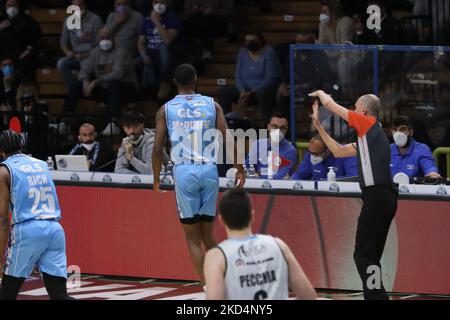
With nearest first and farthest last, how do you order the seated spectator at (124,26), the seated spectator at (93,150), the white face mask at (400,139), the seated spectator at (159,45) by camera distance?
the white face mask at (400,139) < the seated spectator at (93,150) < the seated spectator at (159,45) < the seated spectator at (124,26)

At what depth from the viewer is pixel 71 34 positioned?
1884cm

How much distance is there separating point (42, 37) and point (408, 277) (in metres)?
10.1

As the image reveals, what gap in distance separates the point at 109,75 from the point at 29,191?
8.24 metres

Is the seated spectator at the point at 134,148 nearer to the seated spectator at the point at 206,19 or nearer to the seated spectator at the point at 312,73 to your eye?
the seated spectator at the point at 312,73

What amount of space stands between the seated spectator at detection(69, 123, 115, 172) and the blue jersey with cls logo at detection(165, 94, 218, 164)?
127 inches

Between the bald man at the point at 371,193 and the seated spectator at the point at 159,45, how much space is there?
717 centimetres

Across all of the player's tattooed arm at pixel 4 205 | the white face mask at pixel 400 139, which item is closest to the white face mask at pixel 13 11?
the white face mask at pixel 400 139

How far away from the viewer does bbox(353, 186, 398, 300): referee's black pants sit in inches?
424

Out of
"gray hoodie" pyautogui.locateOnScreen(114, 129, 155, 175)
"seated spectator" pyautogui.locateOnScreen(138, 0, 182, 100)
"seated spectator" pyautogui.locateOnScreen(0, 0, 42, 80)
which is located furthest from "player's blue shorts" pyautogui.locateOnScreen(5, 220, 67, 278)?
"seated spectator" pyautogui.locateOnScreen(0, 0, 42, 80)

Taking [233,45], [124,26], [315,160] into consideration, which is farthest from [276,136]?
[233,45]

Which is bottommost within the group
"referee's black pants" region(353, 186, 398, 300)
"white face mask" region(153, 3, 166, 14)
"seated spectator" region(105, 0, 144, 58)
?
"referee's black pants" region(353, 186, 398, 300)

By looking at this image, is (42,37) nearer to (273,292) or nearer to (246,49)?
(246,49)

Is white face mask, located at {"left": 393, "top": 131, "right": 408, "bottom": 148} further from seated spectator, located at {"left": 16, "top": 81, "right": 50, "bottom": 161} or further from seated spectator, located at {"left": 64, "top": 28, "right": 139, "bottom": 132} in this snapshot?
seated spectator, located at {"left": 64, "top": 28, "right": 139, "bottom": 132}

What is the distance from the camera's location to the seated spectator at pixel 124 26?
18.1 metres
